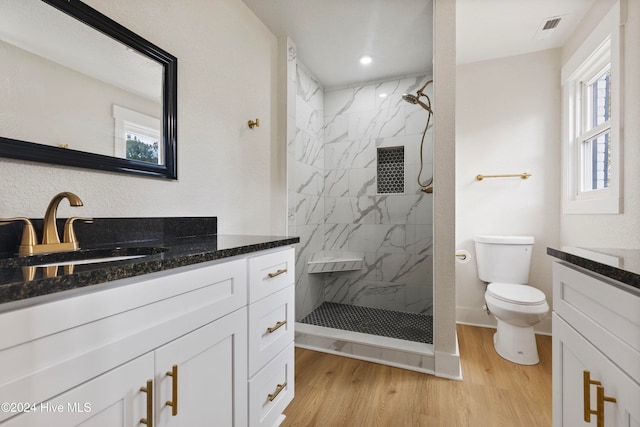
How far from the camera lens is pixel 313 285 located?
3.02m

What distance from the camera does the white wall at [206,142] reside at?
103cm

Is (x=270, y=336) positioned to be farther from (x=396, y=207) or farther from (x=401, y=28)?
(x=401, y=28)

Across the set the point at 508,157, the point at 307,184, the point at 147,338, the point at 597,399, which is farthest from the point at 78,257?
the point at 508,157

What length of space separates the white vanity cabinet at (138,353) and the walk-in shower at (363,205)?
1611 millimetres

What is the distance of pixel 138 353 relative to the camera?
69 cm

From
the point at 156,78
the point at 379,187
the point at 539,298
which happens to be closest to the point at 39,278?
the point at 156,78

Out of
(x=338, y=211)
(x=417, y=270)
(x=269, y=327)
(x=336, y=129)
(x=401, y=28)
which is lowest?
(x=417, y=270)

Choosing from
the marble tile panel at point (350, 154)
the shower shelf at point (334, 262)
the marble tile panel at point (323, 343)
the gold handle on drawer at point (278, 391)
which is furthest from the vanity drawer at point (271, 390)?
the marble tile panel at point (350, 154)

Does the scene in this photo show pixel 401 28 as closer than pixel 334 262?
Yes

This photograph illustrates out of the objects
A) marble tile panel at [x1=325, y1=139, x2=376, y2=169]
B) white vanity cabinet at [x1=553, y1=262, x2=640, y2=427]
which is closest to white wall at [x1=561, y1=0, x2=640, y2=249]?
white vanity cabinet at [x1=553, y1=262, x2=640, y2=427]

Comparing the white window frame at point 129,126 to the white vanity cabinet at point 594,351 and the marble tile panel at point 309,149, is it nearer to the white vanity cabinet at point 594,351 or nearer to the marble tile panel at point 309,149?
the marble tile panel at point 309,149

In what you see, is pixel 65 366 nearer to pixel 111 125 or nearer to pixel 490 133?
pixel 111 125

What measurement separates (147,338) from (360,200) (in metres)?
2.67

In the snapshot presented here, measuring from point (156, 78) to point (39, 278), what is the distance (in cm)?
114
